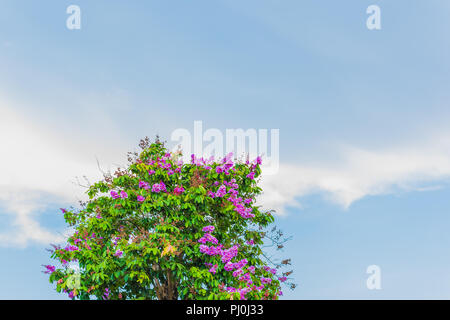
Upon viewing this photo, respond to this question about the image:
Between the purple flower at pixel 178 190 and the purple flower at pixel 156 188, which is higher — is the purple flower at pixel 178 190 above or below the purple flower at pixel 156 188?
below

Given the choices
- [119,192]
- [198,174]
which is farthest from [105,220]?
[198,174]

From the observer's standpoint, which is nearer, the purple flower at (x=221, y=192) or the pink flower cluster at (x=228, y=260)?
the pink flower cluster at (x=228, y=260)

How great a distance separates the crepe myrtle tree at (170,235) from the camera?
9938mm

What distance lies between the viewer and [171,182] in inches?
439

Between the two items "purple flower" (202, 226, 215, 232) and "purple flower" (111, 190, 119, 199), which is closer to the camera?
"purple flower" (202, 226, 215, 232)

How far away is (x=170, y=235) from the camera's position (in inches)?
389

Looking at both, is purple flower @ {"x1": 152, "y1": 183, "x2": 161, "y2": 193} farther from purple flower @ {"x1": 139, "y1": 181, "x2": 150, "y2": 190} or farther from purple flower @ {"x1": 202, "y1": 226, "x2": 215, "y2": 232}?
purple flower @ {"x1": 202, "y1": 226, "x2": 215, "y2": 232}

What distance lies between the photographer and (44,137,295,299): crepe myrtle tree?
9.94 metres

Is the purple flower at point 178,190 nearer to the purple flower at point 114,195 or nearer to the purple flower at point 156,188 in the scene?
the purple flower at point 156,188

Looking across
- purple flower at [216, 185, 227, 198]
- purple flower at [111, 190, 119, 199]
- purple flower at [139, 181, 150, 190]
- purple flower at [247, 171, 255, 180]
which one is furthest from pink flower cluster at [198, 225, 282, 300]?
purple flower at [111, 190, 119, 199]

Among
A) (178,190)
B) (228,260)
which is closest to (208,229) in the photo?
(228,260)

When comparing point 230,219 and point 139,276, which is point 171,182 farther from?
point 139,276

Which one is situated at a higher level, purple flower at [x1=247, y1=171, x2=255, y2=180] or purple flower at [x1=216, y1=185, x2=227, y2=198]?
purple flower at [x1=247, y1=171, x2=255, y2=180]

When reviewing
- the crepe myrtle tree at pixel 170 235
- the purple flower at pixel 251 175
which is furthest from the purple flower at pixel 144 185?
the purple flower at pixel 251 175
